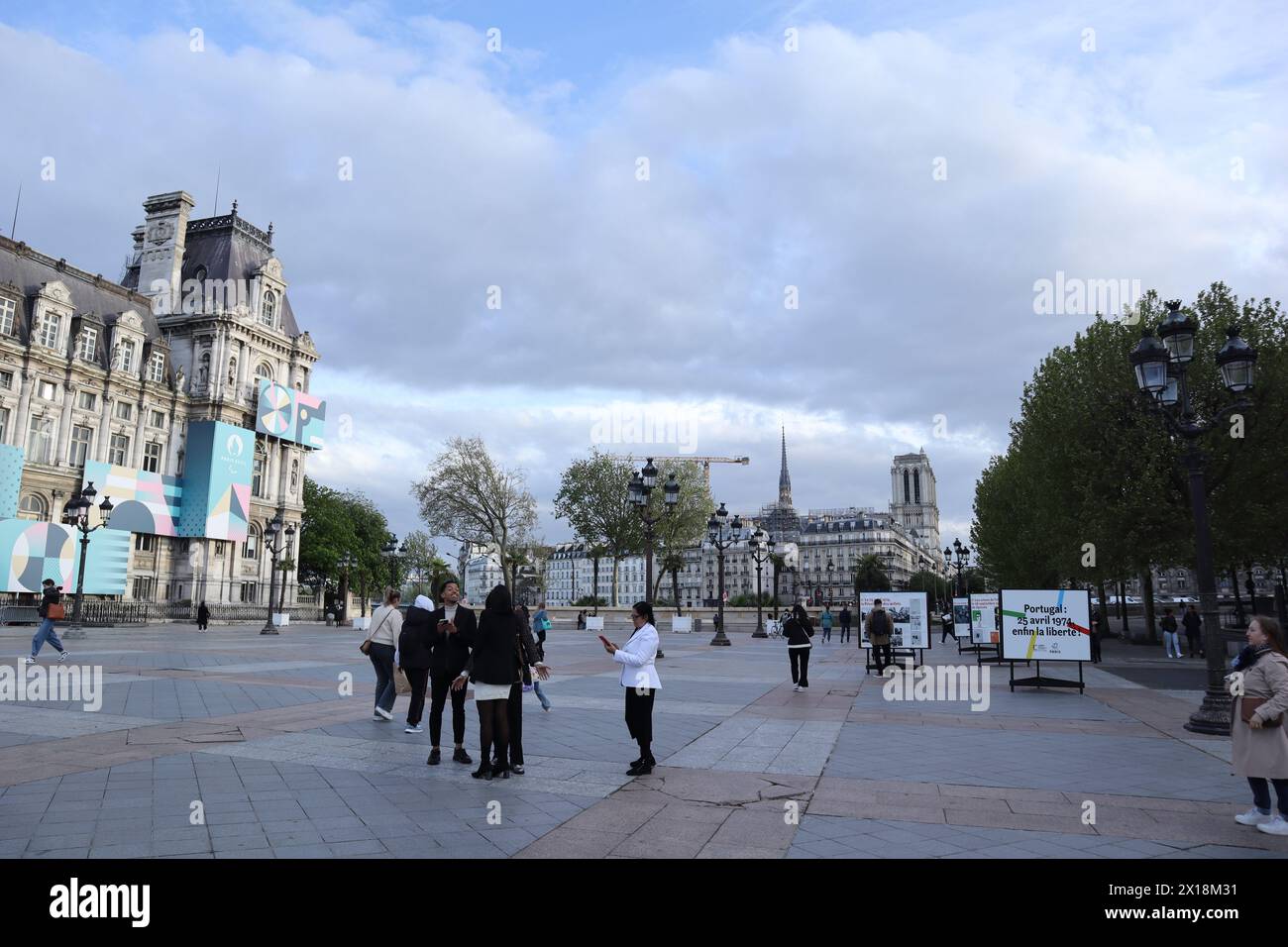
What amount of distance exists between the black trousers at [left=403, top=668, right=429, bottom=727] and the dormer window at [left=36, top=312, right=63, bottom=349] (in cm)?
5150

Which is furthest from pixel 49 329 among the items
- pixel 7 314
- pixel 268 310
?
pixel 268 310

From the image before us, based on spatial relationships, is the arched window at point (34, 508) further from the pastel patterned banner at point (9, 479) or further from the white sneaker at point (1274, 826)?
the white sneaker at point (1274, 826)

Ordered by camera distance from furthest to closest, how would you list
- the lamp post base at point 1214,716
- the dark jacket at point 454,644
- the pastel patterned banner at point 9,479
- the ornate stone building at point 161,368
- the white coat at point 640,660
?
1. the ornate stone building at point 161,368
2. the pastel patterned banner at point 9,479
3. the lamp post base at point 1214,716
4. the dark jacket at point 454,644
5. the white coat at point 640,660

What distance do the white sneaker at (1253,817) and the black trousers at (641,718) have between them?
4.63 metres

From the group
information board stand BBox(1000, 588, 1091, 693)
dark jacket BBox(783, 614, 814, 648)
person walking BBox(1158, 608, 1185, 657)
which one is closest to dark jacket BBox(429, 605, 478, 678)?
dark jacket BBox(783, 614, 814, 648)

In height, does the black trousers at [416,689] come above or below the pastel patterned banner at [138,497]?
below

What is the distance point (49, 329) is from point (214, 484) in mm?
13259

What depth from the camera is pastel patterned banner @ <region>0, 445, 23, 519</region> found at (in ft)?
139

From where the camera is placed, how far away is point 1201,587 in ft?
35.9

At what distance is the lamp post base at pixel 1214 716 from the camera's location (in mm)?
10164

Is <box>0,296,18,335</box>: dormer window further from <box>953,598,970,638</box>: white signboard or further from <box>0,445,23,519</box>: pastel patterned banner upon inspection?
<box>953,598,970,638</box>: white signboard

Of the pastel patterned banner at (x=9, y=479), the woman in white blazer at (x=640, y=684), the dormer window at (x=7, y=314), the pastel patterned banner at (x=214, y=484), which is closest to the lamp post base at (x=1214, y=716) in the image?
the woman in white blazer at (x=640, y=684)
